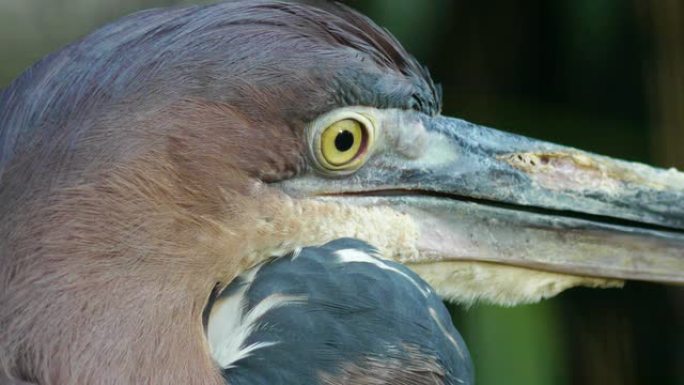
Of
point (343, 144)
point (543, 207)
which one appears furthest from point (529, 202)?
point (343, 144)

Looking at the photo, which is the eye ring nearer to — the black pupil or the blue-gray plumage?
the black pupil

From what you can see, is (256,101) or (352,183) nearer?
(256,101)

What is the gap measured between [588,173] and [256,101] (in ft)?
2.24

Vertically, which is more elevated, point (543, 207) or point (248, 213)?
point (543, 207)

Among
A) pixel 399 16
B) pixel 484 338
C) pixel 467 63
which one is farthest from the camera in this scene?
pixel 467 63

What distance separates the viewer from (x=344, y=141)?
1.72 meters

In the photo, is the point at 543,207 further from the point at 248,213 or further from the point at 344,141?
the point at 248,213

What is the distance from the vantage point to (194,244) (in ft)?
4.96

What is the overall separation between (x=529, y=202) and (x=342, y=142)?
0.38 metres

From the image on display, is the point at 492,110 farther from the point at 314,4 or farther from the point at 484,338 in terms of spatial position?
the point at 314,4

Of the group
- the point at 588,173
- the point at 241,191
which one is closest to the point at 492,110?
the point at 588,173

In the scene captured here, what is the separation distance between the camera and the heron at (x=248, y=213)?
144 centimetres

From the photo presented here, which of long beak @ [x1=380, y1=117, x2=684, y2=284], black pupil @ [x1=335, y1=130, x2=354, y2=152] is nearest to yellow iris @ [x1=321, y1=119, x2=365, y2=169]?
black pupil @ [x1=335, y1=130, x2=354, y2=152]

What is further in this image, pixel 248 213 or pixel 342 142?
pixel 342 142
